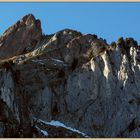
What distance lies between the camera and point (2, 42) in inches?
6314

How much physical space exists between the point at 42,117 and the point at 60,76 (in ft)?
51.0

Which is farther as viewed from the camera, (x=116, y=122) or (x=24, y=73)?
(x=24, y=73)

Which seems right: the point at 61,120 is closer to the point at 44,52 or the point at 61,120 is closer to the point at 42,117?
the point at 42,117

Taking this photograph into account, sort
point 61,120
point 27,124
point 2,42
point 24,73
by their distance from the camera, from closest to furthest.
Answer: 1. point 27,124
2. point 61,120
3. point 24,73
4. point 2,42

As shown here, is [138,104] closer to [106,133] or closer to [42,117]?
[106,133]

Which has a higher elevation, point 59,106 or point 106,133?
point 59,106

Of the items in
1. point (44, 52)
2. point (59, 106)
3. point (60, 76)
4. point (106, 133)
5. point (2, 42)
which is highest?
point (2, 42)

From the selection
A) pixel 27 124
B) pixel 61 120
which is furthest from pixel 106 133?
pixel 27 124

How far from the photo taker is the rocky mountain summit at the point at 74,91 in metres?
111

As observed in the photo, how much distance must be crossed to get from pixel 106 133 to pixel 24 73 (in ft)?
89.5

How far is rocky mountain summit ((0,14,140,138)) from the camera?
365ft

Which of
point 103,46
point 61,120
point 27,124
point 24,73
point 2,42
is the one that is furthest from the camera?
point 2,42

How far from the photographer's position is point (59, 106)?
120375 mm

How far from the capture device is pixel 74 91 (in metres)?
123
